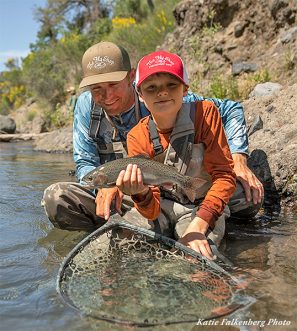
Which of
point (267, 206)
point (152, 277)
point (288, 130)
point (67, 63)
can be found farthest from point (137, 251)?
point (67, 63)

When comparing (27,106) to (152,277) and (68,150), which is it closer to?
(68,150)

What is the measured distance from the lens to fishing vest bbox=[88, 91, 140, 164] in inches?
164

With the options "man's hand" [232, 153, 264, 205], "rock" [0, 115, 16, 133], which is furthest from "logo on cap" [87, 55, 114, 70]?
"rock" [0, 115, 16, 133]

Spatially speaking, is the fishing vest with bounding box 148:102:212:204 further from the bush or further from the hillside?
the bush

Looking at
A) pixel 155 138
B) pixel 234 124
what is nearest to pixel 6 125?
pixel 234 124

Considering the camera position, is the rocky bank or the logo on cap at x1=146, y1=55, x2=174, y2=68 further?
the rocky bank

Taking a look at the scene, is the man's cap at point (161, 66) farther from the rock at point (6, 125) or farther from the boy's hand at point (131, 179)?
the rock at point (6, 125)

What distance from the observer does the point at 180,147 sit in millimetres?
3396

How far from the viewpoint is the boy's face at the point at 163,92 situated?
10.3 ft

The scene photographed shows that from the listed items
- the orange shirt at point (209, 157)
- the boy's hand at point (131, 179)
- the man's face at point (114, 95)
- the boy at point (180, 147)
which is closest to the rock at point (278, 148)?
the boy at point (180, 147)

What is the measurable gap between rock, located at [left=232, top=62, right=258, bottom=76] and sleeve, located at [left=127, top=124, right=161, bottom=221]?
7.51m

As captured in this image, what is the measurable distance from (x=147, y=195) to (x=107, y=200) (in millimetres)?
511

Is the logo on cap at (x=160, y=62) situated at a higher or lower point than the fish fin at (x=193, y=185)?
higher

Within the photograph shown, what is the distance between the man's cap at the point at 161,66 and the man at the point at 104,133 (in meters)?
0.66
